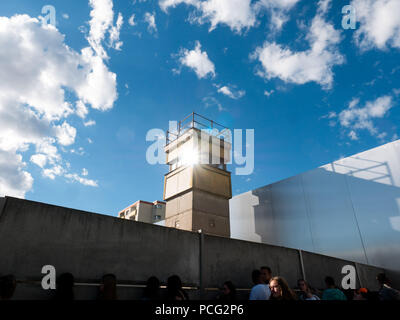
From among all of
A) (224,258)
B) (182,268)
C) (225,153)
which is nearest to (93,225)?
(182,268)

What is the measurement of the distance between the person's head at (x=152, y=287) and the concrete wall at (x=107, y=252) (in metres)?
0.30

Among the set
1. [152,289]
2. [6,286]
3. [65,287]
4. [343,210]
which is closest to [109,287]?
[65,287]

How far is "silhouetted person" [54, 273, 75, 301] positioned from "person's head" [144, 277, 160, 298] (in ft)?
4.66

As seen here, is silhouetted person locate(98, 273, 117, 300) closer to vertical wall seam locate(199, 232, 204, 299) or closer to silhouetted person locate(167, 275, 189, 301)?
silhouetted person locate(167, 275, 189, 301)

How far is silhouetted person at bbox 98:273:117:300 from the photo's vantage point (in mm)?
4600

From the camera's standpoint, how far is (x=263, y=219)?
60.0ft

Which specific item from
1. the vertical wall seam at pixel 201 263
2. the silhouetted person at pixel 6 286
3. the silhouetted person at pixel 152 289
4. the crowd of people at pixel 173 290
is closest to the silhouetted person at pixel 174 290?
the crowd of people at pixel 173 290

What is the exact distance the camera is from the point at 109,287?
15.4 feet

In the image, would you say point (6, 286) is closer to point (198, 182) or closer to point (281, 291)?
point (281, 291)

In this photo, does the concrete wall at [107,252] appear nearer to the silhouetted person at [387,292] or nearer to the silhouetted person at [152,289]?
the silhouetted person at [152,289]

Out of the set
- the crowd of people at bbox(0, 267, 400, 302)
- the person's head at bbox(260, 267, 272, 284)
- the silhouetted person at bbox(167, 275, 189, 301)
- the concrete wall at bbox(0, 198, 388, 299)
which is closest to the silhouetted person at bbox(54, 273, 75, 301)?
the crowd of people at bbox(0, 267, 400, 302)

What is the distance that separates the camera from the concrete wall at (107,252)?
14.3 feet

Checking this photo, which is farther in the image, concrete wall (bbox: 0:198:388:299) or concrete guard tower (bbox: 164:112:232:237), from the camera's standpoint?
concrete guard tower (bbox: 164:112:232:237)
